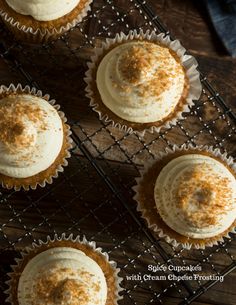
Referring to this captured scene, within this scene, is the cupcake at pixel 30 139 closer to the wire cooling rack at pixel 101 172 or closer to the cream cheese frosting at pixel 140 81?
the wire cooling rack at pixel 101 172

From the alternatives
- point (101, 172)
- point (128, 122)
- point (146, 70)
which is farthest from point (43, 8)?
point (101, 172)

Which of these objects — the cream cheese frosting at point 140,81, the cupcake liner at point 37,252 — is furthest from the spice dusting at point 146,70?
the cupcake liner at point 37,252

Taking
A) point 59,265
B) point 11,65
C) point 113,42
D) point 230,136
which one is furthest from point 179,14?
point 59,265

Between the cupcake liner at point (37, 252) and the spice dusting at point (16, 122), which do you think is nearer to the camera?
the spice dusting at point (16, 122)

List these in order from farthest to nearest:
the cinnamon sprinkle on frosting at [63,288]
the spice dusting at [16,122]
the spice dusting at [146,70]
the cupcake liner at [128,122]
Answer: the cupcake liner at [128,122], the spice dusting at [146,70], the spice dusting at [16,122], the cinnamon sprinkle on frosting at [63,288]

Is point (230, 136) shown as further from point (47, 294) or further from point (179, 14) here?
point (47, 294)

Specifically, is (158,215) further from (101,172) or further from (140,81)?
(140,81)
